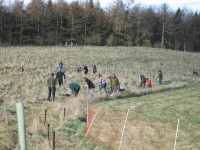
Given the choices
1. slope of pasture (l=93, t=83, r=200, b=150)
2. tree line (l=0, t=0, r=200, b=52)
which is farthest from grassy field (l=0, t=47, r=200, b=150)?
tree line (l=0, t=0, r=200, b=52)

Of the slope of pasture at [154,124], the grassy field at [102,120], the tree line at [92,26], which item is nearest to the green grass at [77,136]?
the grassy field at [102,120]

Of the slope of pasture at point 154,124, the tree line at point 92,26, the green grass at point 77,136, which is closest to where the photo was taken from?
the green grass at point 77,136

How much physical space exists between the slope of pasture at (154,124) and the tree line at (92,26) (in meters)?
42.5

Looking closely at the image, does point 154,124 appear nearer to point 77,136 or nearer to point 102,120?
point 102,120

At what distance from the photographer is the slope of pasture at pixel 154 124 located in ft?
28.0

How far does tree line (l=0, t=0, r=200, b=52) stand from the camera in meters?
56.2

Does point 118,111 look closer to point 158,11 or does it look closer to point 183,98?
point 183,98

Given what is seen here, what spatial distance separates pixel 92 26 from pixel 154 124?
54.4m

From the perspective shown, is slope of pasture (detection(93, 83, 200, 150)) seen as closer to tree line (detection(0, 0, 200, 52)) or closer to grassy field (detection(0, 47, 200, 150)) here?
grassy field (detection(0, 47, 200, 150))

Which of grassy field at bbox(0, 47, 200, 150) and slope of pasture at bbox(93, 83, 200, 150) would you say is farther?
slope of pasture at bbox(93, 83, 200, 150)

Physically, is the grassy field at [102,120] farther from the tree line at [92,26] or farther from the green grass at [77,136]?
the tree line at [92,26]

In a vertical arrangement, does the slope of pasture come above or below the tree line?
below

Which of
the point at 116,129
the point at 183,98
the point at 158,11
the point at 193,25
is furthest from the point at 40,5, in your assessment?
the point at 116,129

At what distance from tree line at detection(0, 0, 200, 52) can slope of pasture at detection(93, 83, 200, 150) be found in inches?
1672
